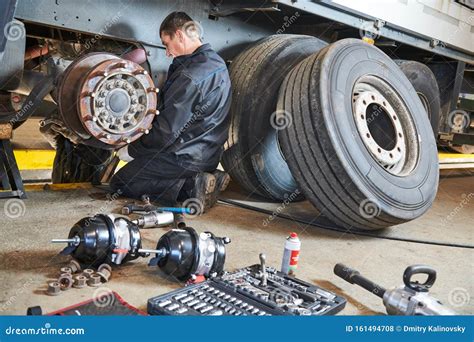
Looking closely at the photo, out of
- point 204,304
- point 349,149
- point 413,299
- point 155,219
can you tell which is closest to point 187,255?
point 204,304

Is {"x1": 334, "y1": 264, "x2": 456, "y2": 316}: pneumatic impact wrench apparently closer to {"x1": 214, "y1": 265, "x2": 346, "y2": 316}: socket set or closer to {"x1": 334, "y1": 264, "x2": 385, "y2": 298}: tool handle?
{"x1": 334, "y1": 264, "x2": 385, "y2": 298}: tool handle

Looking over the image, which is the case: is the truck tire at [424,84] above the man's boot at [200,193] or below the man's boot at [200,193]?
above

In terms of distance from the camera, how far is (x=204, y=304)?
166 cm

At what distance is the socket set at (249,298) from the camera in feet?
5.36

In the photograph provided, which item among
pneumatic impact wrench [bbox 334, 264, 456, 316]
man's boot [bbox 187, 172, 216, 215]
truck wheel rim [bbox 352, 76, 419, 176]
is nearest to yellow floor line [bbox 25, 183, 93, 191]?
man's boot [bbox 187, 172, 216, 215]

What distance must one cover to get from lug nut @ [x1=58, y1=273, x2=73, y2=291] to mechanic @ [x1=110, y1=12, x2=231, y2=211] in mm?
1235

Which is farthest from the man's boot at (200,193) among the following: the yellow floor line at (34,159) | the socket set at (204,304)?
the yellow floor line at (34,159)

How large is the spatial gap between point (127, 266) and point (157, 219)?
1.67 ft

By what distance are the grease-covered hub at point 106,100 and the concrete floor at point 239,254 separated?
47cm

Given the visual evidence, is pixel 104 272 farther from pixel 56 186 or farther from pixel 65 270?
pixel 56 186

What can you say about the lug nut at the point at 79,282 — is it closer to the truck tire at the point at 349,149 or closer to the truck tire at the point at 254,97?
the truck tire at the point at 349,149

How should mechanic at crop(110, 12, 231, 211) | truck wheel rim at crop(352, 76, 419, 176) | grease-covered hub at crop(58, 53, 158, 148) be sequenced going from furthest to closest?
truck wheel rim at crop(352, 76, 419, 176), mechanic at crop(110, 12, 231, 211), grease-covered hub at crop(58, 53, 158, 148)

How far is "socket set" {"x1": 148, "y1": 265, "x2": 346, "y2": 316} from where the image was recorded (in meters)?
1.63

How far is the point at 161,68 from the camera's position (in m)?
3.23
